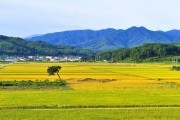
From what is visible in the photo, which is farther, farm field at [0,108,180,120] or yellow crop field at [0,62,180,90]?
yellow crop field at [0,62,180,90]

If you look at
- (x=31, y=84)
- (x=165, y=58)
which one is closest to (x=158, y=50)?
(x=165, y=58)

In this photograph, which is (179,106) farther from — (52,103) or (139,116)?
(52,103)

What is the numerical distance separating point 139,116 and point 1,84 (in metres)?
30.5

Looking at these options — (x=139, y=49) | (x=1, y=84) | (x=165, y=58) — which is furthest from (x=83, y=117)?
(x=139, y=49)

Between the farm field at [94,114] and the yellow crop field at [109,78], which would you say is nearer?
the farm field at [94,114]

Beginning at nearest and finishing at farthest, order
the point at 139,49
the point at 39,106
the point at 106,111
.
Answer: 1. the point at 106,111
2. the point at 39,106
3. the point at 139,49

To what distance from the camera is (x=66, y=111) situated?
24781 mm

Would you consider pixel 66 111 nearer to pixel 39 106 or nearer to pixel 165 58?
pixel 39 106

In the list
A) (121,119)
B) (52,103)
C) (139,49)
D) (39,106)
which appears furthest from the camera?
(139,49)

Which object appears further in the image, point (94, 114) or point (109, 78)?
point (109, 78)

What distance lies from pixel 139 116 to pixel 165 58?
161m

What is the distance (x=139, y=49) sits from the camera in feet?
635

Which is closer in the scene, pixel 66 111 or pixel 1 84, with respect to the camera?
pixel 66 111

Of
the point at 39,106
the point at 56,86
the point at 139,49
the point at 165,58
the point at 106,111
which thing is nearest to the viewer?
the point at 106,111
